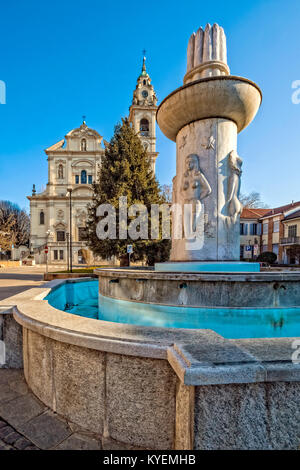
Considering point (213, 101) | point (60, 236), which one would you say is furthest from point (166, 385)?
point (60, 236)

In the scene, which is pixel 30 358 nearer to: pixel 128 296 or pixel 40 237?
pixel 128 296

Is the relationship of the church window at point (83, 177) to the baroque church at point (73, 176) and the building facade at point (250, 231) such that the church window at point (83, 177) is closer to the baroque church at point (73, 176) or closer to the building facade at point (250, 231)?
the baroque church at point (73, 176)

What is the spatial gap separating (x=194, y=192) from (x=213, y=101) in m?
2.36

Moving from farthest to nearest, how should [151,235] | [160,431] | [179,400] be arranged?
[151,235], [160,431], [179,400]

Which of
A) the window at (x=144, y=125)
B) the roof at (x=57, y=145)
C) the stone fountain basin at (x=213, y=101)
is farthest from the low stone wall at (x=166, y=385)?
the roof at (x=57, y=145)

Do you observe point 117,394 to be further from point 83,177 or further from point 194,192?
point 83,177

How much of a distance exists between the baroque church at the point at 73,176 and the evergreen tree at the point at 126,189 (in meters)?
27.2

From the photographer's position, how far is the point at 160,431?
1.74 meters

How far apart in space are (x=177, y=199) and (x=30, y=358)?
542 cm

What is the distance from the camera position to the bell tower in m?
43.5

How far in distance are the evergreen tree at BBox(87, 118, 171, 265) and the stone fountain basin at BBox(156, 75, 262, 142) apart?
850 centimetres

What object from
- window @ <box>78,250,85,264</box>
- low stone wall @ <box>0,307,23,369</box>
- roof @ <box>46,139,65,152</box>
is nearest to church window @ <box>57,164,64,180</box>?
roof @ <box>46,139,65,152</box>

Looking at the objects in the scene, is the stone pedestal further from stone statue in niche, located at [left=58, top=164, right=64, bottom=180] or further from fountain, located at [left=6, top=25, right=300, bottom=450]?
stone statue in niche, located at [left=58, top=164, right=64, bottom=180]

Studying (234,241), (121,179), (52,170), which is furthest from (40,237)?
(234,241)
